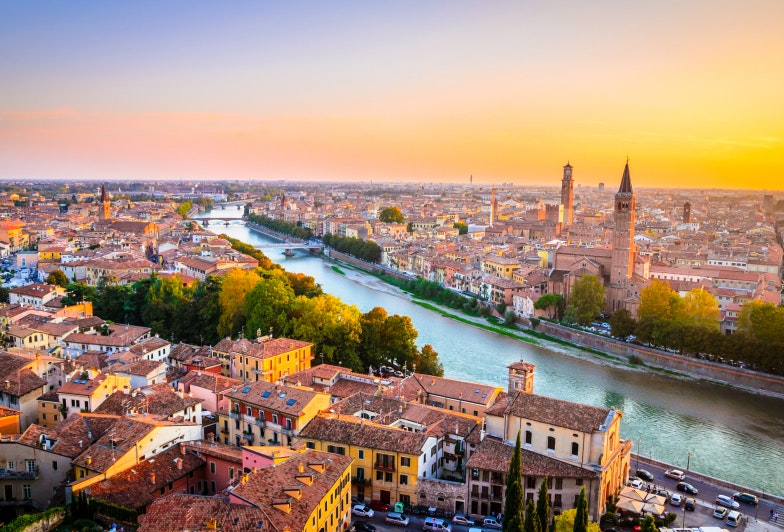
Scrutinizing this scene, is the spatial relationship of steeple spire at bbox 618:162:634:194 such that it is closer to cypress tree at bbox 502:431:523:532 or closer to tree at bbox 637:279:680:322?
tree at bbox 637:279:680:322

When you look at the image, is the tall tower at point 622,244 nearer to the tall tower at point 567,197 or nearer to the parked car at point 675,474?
the parked car at point 675,474

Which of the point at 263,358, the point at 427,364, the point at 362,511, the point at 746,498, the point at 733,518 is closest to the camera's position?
the point at 362,511

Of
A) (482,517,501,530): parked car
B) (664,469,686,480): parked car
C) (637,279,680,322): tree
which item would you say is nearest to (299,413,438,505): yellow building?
(482,517,501,530): parked car

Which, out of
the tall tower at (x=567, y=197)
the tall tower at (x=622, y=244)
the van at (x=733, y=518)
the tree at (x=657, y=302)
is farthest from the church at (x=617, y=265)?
the tall tower at (x=567, y=197)

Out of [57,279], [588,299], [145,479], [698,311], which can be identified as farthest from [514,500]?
[57,279]

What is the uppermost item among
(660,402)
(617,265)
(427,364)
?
(617,265)

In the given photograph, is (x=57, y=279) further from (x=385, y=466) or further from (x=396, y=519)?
(x=396, y=519)
